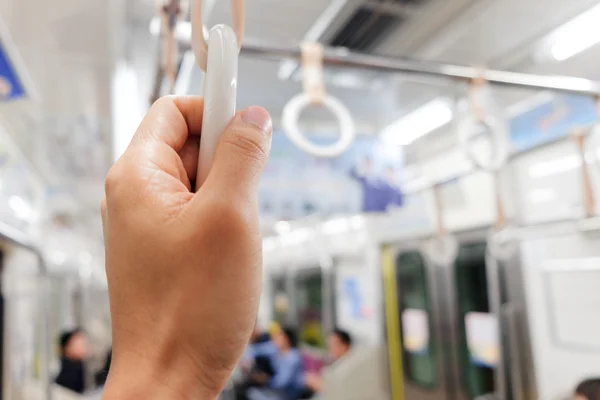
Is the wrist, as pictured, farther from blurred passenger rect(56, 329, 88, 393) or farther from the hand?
blurred passenger rect(56, 329, 88, 393)

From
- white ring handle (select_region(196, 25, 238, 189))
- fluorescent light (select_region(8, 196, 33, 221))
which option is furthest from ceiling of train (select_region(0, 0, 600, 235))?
fluorescent light (select_region(8, 196, 33, 221))

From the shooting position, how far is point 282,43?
1.16m

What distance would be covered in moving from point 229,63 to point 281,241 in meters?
6.58

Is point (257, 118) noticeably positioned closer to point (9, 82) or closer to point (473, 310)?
point (9, 82)

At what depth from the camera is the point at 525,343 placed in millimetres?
2371

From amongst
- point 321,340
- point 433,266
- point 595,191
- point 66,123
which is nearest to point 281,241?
point 321,340

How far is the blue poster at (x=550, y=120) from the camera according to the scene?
165 cm

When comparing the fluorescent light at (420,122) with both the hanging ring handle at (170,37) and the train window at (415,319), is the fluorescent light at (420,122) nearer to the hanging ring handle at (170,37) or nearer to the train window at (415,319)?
the train window at (415,319)

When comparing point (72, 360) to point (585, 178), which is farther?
point (72, 360)

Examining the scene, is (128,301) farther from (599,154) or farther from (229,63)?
(599,154)

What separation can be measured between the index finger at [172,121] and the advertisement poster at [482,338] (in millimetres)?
2630

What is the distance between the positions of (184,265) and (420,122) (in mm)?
2827

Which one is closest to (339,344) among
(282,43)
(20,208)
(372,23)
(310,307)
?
(310,307)

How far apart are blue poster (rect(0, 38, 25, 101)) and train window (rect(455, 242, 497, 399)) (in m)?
2.46
